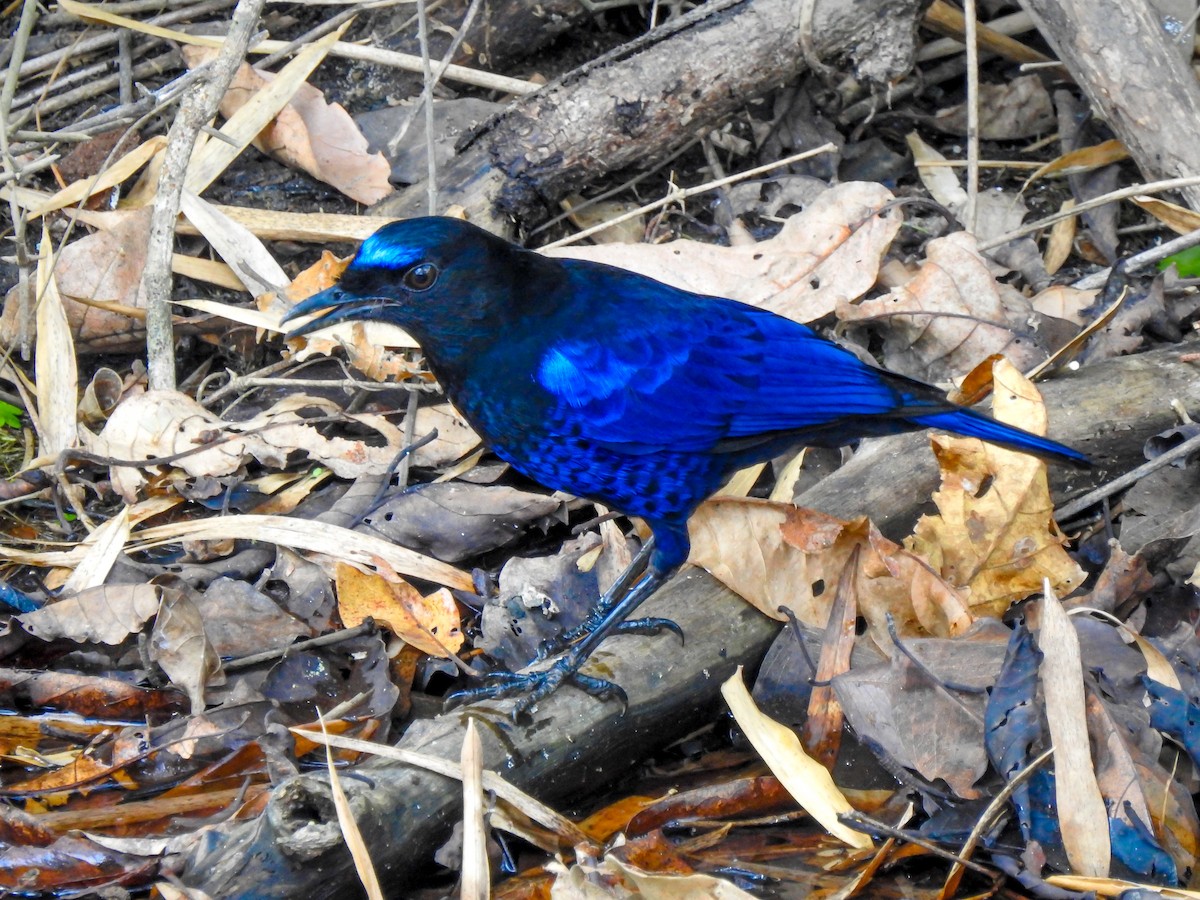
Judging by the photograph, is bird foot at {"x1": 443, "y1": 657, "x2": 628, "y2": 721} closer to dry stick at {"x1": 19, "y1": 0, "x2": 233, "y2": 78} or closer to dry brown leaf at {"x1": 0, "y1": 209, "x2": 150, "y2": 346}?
dry brown leaf at {"x1": 0, "y1": 209, "x2": 150, "y2": 346}

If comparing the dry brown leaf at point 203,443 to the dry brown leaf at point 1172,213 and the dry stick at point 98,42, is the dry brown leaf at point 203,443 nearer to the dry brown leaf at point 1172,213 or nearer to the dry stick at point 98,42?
the dry stick at point 98,42

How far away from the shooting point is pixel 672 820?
343 cm

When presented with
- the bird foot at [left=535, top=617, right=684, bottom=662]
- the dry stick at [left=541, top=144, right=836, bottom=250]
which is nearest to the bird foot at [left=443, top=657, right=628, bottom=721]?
the bird foot at [left=535, top=617, right=684, bottom=662]

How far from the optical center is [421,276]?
3.79 metres

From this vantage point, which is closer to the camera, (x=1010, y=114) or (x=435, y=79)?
(x=435, y=79)

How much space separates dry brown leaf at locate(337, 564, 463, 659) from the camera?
3.97m

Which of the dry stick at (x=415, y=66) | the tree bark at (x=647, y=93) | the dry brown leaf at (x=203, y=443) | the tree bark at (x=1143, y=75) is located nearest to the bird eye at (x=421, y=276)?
the dry brown leaf at (x=203, y=443)

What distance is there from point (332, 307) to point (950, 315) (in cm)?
223

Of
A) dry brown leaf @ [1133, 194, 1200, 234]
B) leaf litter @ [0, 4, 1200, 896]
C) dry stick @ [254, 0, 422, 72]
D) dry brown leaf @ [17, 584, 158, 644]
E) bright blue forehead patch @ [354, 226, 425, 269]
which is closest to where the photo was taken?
leaf litter @ [0, 4, 1200, 896]

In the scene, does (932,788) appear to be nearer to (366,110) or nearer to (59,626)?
(59,626)

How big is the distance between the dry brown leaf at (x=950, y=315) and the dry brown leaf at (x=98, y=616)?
8.52ft

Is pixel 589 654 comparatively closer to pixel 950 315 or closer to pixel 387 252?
pixel 387 252

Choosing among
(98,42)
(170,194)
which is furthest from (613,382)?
(98,42)

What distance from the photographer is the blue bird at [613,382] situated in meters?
3.80
